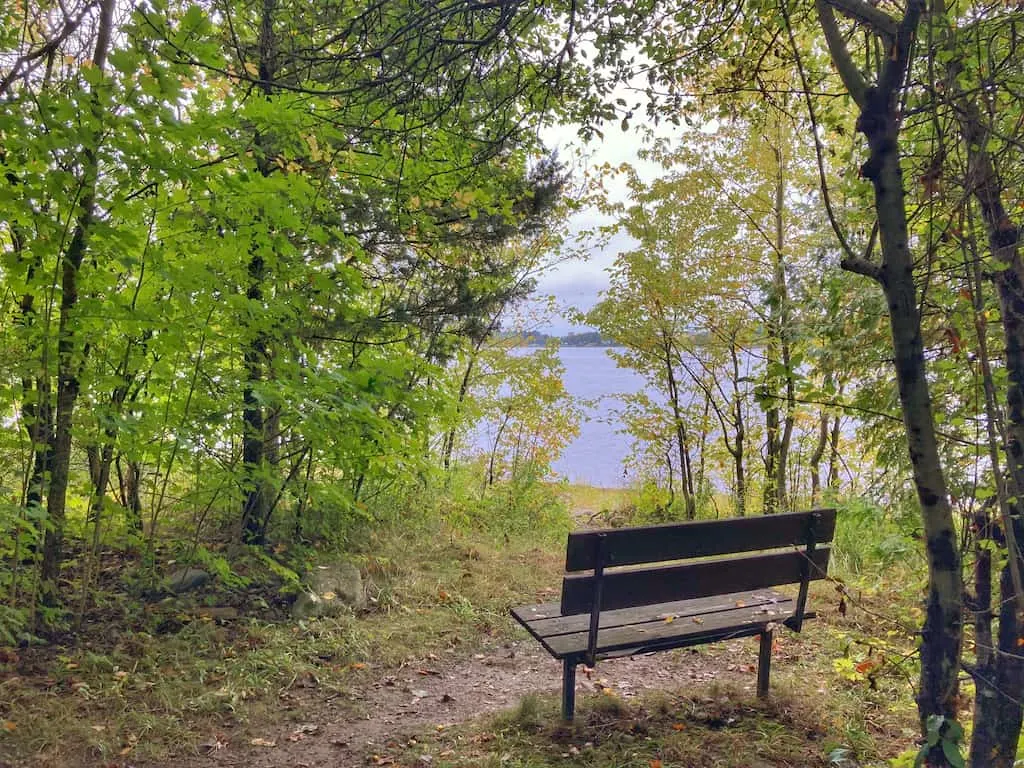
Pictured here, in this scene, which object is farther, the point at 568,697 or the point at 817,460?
the point at 817,460

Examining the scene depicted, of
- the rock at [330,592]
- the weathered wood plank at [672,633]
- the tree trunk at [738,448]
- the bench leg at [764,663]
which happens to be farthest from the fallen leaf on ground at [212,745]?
the tree trunk at [738,448]

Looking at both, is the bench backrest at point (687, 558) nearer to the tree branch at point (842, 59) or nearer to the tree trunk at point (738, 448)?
the tree branch at point (842, 59)

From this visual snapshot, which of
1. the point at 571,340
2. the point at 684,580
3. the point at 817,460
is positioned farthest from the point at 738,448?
the point at 684,580

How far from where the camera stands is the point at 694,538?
316 centimetres

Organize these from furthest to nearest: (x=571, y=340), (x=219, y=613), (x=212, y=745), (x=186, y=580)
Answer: (x=571, y=340), (x=186, y=580), (x=219, y=613), (x=212, y=745)

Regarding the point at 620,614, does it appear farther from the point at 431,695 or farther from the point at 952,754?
the point at 952,754

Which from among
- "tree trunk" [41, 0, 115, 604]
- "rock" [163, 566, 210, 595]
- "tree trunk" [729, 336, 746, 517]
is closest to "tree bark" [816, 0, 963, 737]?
"tree trunk" [41, 0, 115, 604]

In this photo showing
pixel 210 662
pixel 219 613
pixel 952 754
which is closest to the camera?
pixel 952 754

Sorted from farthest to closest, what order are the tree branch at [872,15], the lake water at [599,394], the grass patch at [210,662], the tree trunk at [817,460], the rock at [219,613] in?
the lake water at [599,394] < the tree trunk at [817,460] < the rock at [219,613] < the grass patch at [210,662] < the tree branch at [872,15]

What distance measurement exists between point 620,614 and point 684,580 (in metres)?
0.50

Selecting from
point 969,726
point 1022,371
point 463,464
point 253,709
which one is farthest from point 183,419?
point 463,464

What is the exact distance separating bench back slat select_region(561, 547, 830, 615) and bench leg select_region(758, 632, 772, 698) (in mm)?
283

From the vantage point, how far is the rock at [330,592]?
4.62 metres

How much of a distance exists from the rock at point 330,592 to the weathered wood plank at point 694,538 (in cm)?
251
